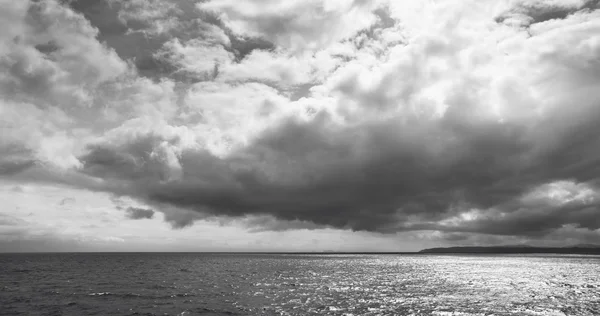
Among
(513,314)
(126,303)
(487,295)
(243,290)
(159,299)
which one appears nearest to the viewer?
(513,314)

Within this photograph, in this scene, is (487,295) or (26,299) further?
(487,295)

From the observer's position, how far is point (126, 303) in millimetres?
51062

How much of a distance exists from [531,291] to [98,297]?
256ft

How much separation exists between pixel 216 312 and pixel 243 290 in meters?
22.4

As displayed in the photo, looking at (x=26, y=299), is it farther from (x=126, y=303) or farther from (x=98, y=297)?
(x=126, y=303)

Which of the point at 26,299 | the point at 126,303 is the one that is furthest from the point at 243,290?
the point at 26,299

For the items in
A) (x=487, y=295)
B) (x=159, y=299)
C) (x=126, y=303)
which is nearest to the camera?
(x=126, y=303)

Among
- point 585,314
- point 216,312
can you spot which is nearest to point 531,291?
point 585,314

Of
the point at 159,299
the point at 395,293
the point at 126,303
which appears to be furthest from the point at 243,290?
the point at 395,293

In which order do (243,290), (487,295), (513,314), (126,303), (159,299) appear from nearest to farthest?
(513,314) → (126,303) → (159,299) → (487,295) → (243,290)

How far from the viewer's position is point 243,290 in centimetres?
6756

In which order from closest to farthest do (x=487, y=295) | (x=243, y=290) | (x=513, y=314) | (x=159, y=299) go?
(x=513, y=314) < (x=159, y=299) < (x=487, y=295) < (x=243, y=290)

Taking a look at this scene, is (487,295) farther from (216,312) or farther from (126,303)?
(126,303)

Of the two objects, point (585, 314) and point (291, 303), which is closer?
point (585, 314)
